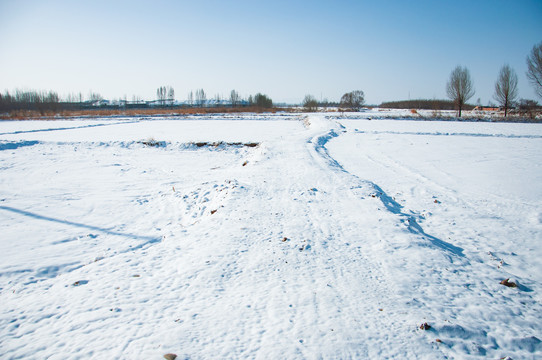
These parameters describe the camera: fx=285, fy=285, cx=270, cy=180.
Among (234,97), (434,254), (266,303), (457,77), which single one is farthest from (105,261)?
(234,97)

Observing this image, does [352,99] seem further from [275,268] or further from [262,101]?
[275,268]

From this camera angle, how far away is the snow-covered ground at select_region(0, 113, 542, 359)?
97.9 inches

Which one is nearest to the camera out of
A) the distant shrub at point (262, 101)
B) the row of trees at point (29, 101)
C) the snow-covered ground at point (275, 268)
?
the snow-covered ground at point (275, 268)

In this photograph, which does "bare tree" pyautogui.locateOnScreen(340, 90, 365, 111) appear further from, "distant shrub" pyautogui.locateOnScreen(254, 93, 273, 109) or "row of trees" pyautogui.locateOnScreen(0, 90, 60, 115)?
"row of trees" pyautogui.locateOnScreen(0, 90, 60, 115)

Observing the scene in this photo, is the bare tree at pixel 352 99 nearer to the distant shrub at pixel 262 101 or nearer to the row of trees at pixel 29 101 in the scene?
the distant shrub at pixel 262 101

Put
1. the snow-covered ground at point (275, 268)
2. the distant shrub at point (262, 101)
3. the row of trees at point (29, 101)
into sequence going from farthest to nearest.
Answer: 1. the distant shrub at point (262, 101)
2. the row of trees at point (29, 101)
3. the snow-covered ground at point (275, 268)

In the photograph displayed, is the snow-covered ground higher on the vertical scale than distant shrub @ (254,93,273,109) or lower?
lower

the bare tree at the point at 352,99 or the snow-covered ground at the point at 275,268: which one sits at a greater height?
the bare tree at the point at 352,99

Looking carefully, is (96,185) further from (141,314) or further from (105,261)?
(141,314)

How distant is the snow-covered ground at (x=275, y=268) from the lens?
2.49 metres

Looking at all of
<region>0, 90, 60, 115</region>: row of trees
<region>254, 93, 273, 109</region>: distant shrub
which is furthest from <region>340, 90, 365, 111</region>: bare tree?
<region>0, 90, 60, 115</region>: row of trees

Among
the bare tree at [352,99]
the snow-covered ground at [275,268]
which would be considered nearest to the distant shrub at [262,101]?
the bare tree at [352,99]

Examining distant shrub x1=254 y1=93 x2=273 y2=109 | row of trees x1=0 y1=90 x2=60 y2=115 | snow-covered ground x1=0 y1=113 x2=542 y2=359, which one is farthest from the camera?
distant shrub x1=254 y1=93 x2=273 y2=109

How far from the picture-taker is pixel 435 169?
388 inches
